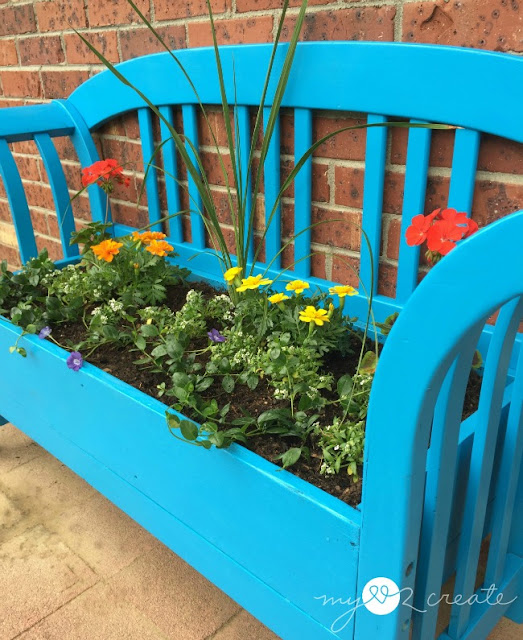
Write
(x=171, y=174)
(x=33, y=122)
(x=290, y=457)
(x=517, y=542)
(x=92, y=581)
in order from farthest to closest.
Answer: (x=33, y=122)
(x=171, y=174)
(x=92, y=581)
(x=517, y=542)
(x=290, y=457)

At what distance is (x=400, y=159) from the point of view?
1275mm

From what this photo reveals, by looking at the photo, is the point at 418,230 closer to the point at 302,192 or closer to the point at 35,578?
the point at 302,192

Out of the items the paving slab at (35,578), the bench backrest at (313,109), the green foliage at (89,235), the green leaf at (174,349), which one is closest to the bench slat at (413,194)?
the bench backrest at (313,109)

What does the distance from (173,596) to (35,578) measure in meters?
0.33

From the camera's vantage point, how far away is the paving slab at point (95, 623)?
1246 millimetres

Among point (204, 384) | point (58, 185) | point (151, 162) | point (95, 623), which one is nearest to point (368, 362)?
point (204, 384)

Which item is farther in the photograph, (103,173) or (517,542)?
(103,173)

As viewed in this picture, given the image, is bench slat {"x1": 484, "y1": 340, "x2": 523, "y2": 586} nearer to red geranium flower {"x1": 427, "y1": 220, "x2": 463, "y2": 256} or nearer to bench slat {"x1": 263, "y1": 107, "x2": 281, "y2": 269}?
red geranium flower {"x1": 427, "y1": 220, "x2": 463, "y2": 256}

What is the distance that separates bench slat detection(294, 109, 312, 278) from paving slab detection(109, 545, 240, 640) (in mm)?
760

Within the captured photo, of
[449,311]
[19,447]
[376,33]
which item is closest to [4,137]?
[19,447]

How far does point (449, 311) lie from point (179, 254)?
1272 millimetres

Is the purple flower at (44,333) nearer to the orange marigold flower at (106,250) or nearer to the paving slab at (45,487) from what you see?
the orange marigold flower at (106,250)

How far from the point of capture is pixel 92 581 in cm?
138

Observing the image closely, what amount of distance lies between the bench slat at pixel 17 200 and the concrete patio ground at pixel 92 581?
0.72 meters
